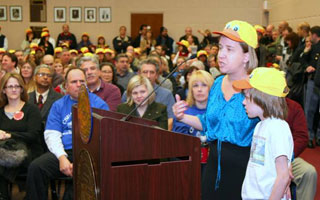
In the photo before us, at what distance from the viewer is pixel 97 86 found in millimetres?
4793

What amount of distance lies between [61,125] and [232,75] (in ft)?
6.20

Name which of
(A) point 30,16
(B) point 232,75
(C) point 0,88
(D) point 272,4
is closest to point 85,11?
(A) point 30,16

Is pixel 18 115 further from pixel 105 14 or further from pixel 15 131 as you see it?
pixel 105 14

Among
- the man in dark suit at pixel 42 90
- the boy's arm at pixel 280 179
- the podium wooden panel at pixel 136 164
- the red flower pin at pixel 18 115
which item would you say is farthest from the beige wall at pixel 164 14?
the boy's arm at pixel 280 179

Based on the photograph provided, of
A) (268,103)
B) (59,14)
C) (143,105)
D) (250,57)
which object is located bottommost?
(143,105)

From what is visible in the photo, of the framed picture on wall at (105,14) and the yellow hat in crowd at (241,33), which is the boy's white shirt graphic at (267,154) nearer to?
the yellow hat in crowd at (241,33)

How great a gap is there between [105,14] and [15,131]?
11.4 m

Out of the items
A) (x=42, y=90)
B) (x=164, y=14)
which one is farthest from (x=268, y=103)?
(x=164, y=14)

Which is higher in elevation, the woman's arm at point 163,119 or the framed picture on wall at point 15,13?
the framed picture on wall at point 15,13

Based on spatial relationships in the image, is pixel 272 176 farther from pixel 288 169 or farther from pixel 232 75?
pixel 232 75

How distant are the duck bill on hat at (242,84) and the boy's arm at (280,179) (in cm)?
35

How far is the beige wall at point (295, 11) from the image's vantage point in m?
9.24

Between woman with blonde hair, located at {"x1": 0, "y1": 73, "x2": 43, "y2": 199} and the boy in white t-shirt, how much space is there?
7.80 ft

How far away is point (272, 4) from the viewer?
13.3 m
